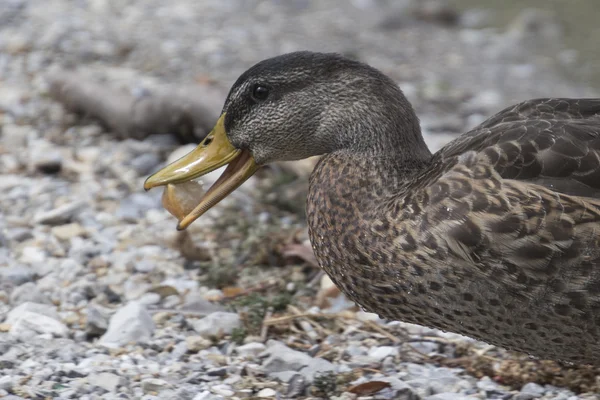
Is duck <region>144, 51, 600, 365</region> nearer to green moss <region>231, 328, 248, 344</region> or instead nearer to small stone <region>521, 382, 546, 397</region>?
small stone <region>521, 382, 546, 397</region>

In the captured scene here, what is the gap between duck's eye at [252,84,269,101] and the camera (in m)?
3.74

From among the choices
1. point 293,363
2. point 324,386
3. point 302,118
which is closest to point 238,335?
point 293,363

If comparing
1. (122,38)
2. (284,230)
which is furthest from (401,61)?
(284,230)

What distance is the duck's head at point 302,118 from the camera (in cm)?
369

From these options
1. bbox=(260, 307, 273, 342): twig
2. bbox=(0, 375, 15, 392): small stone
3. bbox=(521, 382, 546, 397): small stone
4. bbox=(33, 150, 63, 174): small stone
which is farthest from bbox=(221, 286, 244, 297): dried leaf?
bbox=(33, 150, 63, 174): small stone

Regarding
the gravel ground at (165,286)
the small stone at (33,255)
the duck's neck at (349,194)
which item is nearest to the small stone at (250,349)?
the gravel ground at (165,286)

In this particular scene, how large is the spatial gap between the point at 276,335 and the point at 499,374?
35.6 inches

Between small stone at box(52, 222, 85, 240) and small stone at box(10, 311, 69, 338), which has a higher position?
small stone at box(52, 222, 85, 240)

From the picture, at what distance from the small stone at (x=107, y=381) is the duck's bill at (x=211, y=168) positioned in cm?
58

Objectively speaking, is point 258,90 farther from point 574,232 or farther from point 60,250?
point 60,250

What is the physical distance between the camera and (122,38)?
8773mm

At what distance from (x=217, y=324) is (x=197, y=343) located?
0.42ft

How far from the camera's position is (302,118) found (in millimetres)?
3768

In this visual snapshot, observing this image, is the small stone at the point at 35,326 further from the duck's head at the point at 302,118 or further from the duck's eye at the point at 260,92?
the duck's eye at the point at 260,92
